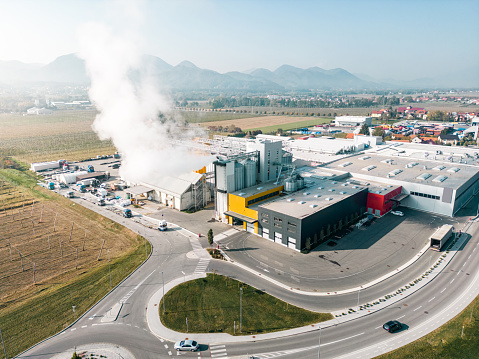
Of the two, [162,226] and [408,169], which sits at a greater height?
[408,169]

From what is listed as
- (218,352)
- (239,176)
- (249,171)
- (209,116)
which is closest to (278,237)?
(239,176)

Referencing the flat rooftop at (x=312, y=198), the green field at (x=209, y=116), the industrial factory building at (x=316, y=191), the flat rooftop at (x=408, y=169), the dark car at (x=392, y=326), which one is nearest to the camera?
the dark car at (x=392, y=326)

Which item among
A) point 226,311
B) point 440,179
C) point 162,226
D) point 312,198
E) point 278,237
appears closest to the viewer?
point 226,311

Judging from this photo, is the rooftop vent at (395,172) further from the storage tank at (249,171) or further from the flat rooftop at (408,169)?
the storage tank at (249,171)

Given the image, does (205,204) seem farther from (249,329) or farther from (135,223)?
(249,329)

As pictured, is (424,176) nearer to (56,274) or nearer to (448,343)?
(448,343)

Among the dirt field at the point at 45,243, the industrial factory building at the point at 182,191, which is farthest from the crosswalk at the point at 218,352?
the industrial factory building at the point at 182,191
